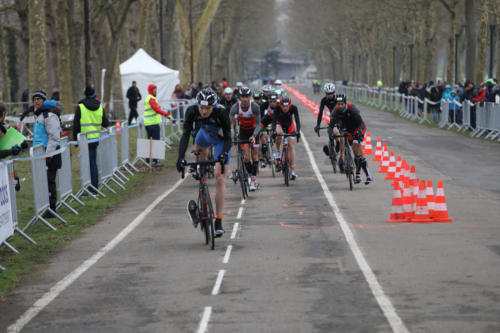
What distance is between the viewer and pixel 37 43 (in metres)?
28.9

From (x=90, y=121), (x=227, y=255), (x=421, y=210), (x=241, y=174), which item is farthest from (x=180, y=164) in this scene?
(x=90, y=121)

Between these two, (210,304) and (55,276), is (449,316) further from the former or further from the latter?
(55,276)

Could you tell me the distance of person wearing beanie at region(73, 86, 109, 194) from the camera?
17.3 m

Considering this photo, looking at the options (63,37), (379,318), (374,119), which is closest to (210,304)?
(379,318)

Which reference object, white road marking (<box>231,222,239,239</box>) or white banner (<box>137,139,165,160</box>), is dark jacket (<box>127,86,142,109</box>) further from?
white road marking (<box>231,222,239,239</box>)

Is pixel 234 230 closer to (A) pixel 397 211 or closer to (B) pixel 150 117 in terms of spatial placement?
(A) pixel 397 211

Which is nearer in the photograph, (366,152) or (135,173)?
(135,173)

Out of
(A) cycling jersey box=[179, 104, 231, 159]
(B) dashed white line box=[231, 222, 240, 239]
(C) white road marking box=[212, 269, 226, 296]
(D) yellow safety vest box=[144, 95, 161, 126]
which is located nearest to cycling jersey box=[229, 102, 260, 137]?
(B) dashed white line box=[231, 222, 240, 239]

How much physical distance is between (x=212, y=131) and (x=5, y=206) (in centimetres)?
289

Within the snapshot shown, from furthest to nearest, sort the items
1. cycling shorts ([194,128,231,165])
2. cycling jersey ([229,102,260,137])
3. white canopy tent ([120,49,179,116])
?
1. white canopy tent ([120,49,179,116])
2. cycling jersey ([229,102,260,137])
3. cycling shorts ([194,128,231,165])

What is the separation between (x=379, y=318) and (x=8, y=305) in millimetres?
3777

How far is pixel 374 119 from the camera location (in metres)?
45.4

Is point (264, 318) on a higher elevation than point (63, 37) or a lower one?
lower

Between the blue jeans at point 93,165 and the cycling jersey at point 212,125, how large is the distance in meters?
6.00
